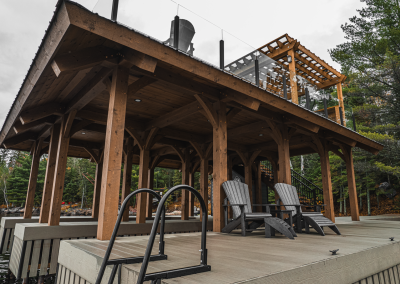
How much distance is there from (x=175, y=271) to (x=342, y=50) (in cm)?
1537

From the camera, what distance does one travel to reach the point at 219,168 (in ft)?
14.6

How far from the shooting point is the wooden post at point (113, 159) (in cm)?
293

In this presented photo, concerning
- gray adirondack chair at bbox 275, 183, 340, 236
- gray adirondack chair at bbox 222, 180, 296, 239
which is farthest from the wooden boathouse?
gray adirondack chair at bbox 275, 183, 340, 236

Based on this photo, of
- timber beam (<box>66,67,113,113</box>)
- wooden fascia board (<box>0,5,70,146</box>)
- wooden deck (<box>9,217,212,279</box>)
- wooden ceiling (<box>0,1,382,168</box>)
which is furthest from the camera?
wooden deck (<box>9,217,212,279</box>)

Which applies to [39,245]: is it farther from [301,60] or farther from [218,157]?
[301,60]

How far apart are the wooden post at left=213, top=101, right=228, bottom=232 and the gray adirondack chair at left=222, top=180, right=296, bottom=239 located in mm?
151

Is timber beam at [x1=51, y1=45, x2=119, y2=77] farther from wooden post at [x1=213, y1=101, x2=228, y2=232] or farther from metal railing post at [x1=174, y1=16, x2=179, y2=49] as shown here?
wooden post at [x1=213, y1=101, x2=228, y2=232]

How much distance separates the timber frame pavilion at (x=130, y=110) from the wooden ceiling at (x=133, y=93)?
0.02 metres

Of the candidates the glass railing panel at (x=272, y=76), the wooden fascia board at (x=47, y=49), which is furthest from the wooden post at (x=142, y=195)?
the glass railing panel at (x=272, y=76)

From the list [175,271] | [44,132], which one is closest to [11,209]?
[44,132]

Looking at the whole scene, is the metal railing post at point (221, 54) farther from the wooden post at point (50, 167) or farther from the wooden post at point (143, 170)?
the wooden post at point (50, 167)

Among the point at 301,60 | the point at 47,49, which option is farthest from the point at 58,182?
the point at 301,60

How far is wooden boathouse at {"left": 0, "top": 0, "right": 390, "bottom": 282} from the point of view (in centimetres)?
298

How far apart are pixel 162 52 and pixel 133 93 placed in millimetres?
861
